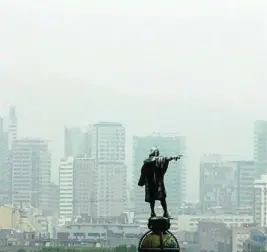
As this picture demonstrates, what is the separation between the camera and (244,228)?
151875 mm

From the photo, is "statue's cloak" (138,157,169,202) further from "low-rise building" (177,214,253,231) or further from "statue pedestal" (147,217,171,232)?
"low-rise building" (177,214,253,231)

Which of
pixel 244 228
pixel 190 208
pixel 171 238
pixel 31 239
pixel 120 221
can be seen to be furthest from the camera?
pixel 190 208

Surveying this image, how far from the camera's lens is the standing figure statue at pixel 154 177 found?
10.1 metres

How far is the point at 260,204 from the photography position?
588 ft

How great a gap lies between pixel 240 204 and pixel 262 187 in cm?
1434

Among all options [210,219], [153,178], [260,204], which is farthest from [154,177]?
[260,204]

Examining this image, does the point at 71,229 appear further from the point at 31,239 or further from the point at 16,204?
the point at 16,204

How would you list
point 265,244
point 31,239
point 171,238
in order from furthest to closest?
A: point 31,239, point 265,244, point 171,238

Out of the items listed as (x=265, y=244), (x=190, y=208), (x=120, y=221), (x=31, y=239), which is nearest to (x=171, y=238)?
(x=265, y=244)

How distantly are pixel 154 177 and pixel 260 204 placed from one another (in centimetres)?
16944

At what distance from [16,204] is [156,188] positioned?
18669 centimetres

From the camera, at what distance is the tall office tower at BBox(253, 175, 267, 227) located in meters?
173

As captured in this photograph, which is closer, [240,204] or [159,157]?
[159,157]

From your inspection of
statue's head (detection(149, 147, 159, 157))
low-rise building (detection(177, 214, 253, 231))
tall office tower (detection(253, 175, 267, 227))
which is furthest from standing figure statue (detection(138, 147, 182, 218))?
tall office tower (detection(253, 175, 267, 227))
